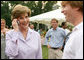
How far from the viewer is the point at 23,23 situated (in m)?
3.44

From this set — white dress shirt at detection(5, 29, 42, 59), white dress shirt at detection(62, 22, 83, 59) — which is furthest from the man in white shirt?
white dress shirt at detection(5, 29, 42, 59)

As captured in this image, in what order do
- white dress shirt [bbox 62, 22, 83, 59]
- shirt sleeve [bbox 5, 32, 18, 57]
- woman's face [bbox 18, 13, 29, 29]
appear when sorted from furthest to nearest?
woman's face [bbox 18, 13, 29, 29] → shirt sleeve [bbox 5, 32, 18, 57] → white dress shirt [bbox 62, 22, 83, 59]

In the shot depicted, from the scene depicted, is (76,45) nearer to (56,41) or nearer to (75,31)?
(75,31)

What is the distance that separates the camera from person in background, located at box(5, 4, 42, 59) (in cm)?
321

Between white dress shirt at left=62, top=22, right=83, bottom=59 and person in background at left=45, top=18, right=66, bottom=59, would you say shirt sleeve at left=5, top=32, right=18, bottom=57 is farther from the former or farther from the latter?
person in background at left=45, top=18, right=66, bottom=59

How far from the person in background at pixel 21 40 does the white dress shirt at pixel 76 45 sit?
4.08 feet

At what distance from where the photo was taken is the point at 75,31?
6.67ft

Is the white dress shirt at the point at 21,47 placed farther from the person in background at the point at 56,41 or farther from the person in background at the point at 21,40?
the person in background at the point at 56,41

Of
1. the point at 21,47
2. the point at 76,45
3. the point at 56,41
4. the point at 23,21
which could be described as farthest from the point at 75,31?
the point at 56,41

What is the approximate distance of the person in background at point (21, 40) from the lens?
10.5 feet

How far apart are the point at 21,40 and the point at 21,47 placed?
4.9 inches

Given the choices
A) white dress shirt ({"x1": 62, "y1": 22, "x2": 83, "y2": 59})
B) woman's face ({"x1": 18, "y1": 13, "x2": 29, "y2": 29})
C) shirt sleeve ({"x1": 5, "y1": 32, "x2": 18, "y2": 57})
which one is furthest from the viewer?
woman's face ({"x1": 18, "y1": 13, "x2": 29, "y2": 29})

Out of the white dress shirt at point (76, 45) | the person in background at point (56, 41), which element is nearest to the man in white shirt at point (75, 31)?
the white dress shirt at point (76, 45)

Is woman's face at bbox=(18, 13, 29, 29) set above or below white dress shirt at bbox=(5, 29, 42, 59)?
above
